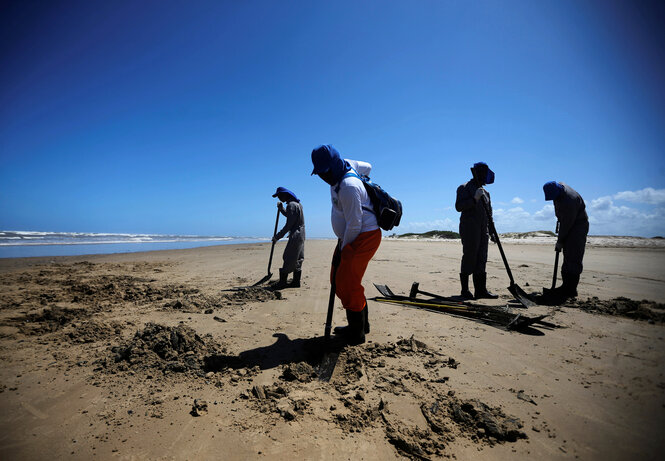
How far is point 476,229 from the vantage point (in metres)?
5.92

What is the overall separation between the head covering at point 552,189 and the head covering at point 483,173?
917 mm

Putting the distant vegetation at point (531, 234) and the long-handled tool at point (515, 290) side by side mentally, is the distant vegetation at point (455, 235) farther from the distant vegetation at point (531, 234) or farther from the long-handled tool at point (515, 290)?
the long-handled tool at point (515, 290)

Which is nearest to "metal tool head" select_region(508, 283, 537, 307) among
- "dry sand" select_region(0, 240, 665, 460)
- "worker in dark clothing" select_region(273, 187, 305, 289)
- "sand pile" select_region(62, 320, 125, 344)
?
"dry sand" select_region(0, 240, 665, 460)

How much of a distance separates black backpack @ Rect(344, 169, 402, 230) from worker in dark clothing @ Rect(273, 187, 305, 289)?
4109mm

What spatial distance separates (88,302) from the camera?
17.6 ft

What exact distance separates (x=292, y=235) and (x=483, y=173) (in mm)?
4304

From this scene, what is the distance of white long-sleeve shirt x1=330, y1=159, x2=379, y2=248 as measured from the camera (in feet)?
10.2

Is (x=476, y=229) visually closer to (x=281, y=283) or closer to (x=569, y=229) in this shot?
(x=569, y=229)

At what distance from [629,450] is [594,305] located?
4.06 metres

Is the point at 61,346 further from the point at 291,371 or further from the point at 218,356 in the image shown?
the point at 291,371

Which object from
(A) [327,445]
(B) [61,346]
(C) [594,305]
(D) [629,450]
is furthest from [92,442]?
(C) [594,305]

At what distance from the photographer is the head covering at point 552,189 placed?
18.4 ft

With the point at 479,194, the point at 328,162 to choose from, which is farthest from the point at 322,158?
the point at 479,194

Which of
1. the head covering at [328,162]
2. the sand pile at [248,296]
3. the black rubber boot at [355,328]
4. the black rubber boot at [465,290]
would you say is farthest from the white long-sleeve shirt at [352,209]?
the black rubber boot at [465,290]
